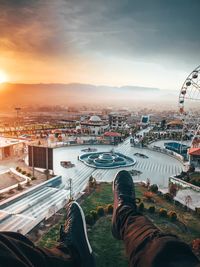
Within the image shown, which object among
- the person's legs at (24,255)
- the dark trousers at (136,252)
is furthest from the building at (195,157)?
the person's legs at (24,255)

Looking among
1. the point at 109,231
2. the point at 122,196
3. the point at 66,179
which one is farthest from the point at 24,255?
the point at 66,179

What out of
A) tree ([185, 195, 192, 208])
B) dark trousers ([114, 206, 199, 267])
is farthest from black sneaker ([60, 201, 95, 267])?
tree ([185, 195, 192, 208])

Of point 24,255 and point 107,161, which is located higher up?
point 24,255

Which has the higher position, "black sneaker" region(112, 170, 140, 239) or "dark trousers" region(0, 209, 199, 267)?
"dark trousers" region(0, 209, 199, 267)

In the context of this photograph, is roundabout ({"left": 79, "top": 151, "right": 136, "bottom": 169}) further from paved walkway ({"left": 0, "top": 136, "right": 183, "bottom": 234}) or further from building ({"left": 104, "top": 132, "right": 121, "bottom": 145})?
building ({"left": 104, "top": 132, "right": 121, "bottom": 145})

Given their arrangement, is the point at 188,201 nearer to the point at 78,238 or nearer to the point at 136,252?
the point at 78,238

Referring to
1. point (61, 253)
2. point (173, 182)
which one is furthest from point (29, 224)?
point (173, 182)

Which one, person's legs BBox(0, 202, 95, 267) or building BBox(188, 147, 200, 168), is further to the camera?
building BBox(188, 147, 200, 168)
